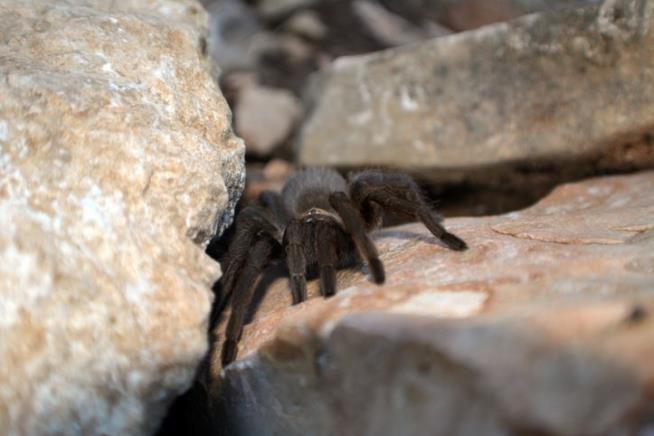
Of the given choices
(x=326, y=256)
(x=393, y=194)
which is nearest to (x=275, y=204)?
(x=393, y=194)

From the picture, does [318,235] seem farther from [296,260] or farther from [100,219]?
[100,219]

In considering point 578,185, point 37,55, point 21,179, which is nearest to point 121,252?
point 21,179

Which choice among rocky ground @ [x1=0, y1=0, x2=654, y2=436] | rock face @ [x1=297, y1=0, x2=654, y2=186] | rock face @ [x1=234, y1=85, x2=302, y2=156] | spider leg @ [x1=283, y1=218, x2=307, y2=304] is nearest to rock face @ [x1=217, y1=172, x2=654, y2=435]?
rocky ground @ [x1=0, y1=0, x2=654, y2=436]

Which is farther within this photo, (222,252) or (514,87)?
(514,87)

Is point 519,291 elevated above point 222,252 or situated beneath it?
elevated above

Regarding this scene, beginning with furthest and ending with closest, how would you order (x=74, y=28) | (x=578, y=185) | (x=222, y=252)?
(x=578, y=185) < (x=222, y=252) < (x=74, y=28)

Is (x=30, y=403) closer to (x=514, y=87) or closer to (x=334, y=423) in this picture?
(x=334, y=423)

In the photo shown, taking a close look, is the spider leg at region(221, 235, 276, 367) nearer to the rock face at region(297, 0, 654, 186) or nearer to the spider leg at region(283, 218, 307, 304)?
the spider leg at region(283, 218, 307, 304)

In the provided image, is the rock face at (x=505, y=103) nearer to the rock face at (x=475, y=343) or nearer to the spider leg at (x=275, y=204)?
the rock face at (x=475, y=343)
